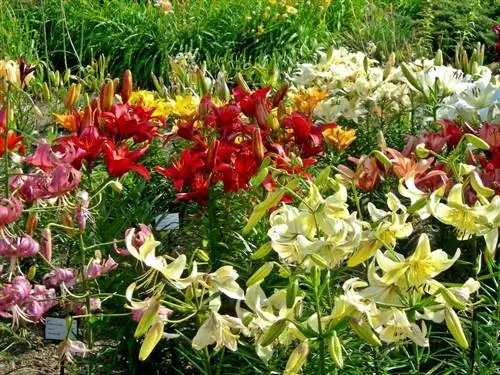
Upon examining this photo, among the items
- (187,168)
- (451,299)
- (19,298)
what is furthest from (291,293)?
(187,168)

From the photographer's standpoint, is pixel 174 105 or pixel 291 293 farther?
pixel 174 105

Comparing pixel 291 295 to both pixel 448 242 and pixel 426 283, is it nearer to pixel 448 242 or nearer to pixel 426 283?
pixel 426 283

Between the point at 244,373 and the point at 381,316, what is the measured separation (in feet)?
2.92

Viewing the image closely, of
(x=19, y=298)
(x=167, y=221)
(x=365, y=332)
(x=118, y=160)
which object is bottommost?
(x=167, y=221)

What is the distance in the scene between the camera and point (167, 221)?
3469mm

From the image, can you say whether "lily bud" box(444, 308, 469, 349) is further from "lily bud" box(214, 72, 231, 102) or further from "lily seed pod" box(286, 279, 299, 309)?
"lily bud" box(214, 72, 231, 102)

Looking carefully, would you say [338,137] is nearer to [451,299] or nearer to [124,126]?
[124,126]

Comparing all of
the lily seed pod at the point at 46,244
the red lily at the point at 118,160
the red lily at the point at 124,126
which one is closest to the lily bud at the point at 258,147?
the red lily at the point at 118,160

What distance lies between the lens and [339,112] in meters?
4.21

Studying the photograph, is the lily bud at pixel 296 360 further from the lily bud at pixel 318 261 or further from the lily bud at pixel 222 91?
the lily bud at pixel 222 91

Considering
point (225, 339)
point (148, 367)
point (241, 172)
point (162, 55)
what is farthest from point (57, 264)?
point (162, 55)

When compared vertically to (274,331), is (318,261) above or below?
above

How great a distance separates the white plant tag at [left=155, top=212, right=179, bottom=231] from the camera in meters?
3.30

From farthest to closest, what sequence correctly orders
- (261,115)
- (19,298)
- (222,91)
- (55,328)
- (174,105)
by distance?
(222,91)
(174,105)
(261,115)
(55,328)
(19,298)
